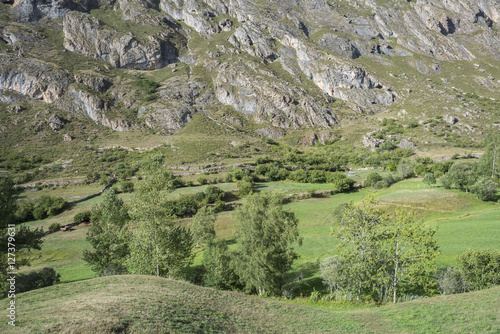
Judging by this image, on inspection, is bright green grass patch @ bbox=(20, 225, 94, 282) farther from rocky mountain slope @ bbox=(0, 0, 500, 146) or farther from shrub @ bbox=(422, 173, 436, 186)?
rocky mountain slope @ bbox=(0, 0, 500, 146)

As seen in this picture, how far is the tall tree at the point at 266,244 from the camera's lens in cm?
2327

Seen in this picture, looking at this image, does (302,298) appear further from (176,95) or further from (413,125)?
(176,95)

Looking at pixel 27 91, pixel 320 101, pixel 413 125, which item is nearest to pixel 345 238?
pixel 413 125

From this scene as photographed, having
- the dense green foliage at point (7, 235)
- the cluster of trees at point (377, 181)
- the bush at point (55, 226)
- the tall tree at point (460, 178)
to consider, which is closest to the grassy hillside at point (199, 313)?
the dense green foliage at point (7, 235)

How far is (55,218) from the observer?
56531 millimetres

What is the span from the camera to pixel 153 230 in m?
21.6

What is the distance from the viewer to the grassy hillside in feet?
32.0

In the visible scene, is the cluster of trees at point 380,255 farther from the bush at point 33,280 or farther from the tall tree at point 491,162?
the tall tree at point 491,162

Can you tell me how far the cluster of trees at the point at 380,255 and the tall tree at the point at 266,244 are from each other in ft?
13.8

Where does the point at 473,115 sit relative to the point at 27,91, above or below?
below

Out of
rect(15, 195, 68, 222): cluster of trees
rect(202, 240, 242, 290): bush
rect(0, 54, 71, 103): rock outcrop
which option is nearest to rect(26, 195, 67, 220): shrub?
rect(15, 195, 68, 222): cluster of trees

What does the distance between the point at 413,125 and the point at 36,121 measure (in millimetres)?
215553

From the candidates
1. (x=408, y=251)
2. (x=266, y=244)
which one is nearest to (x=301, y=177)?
(x=266, y=244)

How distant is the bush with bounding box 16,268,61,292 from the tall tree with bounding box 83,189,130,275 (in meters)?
4.74
